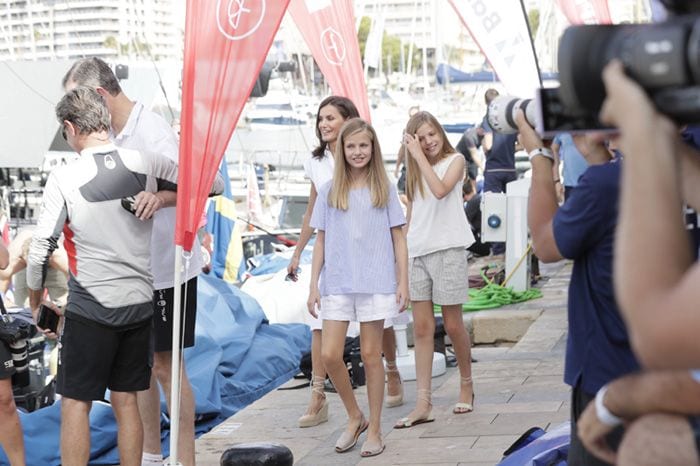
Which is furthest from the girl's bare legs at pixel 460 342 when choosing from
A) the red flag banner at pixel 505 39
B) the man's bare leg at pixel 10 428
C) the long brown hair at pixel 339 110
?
the red flag banner at pixel 505 39

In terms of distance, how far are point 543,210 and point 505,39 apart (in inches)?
269

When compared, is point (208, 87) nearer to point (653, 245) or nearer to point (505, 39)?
point (653, 245)

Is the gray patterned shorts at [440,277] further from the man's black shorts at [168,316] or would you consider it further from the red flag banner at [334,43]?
the red flag banner at [334,43]

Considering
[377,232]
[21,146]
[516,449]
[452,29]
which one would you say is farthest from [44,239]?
[452,29]

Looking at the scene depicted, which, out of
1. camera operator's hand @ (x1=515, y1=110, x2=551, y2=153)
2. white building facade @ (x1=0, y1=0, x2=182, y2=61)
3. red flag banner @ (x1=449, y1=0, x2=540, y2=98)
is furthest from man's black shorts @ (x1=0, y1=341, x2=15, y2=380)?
white building facade @ (x1=0, y1=0, x2=182, y2=61)

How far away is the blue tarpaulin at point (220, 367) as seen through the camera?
25.2 feet

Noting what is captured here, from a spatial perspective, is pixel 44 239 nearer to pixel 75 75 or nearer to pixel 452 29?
pixel 75 75

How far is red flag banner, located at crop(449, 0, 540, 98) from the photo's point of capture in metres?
9.88

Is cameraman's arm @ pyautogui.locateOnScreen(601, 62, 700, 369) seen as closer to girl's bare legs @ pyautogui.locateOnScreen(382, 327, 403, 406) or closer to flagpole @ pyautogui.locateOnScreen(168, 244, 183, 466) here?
flagpole @ pyautogui.locateOnScreen(168, 244, 183, 466)

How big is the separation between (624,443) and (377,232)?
4239 millimetres

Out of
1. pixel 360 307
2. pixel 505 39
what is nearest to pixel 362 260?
pixel 360 307

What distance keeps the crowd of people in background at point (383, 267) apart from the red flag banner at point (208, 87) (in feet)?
0.91

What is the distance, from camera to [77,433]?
5703 millimetres

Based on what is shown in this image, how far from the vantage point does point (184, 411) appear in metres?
6.16
